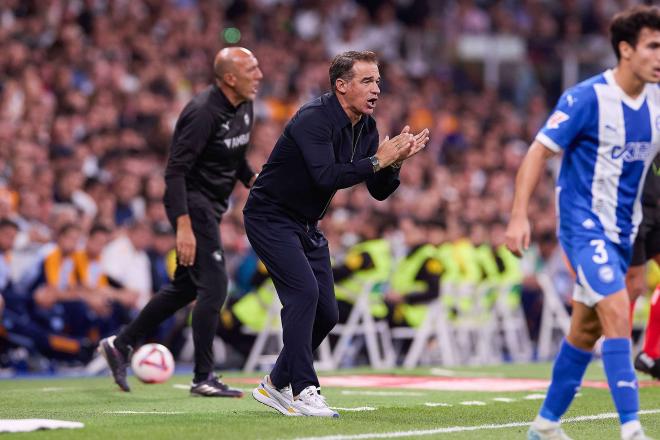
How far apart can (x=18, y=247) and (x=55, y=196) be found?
158 cm

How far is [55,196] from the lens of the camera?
14.8 metres

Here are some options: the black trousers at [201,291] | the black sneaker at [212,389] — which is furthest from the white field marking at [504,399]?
the black trousers at [201,291]

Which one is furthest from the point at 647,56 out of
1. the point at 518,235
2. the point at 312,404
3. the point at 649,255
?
the point at 649,255

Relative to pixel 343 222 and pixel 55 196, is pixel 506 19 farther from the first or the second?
pixel 55 196

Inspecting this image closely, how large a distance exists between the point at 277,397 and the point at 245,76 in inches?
105

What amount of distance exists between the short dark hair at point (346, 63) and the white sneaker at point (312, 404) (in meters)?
1.85

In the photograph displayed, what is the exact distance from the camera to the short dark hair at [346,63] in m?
7.44

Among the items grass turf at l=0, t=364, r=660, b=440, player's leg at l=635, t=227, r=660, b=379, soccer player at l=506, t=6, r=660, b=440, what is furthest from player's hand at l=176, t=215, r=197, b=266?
player's leg at l=635, t=227, r=660, b=379

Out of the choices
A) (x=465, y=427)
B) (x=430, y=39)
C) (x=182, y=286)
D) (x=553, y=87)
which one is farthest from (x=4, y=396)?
(x=553, y=87)

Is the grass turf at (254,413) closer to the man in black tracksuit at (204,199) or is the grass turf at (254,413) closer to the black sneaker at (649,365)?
the man in black tracksuit at (204,199)

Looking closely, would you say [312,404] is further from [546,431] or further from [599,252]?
[599,252]

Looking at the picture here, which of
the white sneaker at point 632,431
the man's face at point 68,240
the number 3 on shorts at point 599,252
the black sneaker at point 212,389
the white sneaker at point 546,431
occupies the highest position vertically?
the number 3 on shorts at point 599,252

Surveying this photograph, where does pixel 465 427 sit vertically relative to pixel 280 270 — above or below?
below

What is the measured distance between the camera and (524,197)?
19.3 ft
